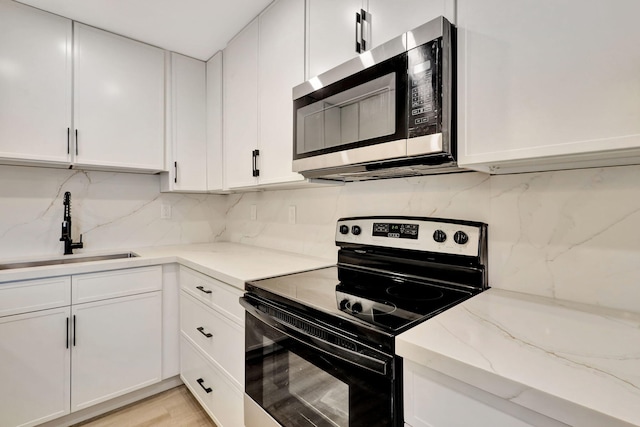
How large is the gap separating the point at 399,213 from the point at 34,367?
1.99 m

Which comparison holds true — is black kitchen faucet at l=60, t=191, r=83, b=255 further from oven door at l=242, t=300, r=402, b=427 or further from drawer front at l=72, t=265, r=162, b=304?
oven door at l=242, t=300, r=402, b=427

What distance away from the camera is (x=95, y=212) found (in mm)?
2203

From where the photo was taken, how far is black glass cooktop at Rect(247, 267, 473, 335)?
0.87 meters

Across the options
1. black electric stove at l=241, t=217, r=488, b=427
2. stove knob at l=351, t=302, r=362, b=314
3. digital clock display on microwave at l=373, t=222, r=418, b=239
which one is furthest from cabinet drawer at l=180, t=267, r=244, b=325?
digital clock display on microwave at l=373, t=222, r=418, b=239

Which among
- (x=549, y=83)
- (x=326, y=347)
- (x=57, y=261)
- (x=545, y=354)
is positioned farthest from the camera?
(x=57, y=261)

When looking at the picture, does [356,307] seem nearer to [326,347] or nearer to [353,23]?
[326,347]

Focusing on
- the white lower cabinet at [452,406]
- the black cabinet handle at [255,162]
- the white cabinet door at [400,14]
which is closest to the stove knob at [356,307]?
the white lower cabinet at [452,406]

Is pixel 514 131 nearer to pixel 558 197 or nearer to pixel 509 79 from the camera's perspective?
pixel 509 79

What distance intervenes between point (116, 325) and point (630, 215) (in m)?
2.35

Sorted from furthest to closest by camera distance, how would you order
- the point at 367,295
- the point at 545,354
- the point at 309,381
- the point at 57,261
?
1. the point at 57,261
2. the point at 367,295
3. the point at 309,381
4. the point at 545,354

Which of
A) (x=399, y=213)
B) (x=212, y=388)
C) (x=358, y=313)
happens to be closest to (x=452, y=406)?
(x=358, y=313)

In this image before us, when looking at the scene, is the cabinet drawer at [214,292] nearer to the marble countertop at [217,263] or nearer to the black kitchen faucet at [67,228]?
the marble countertop at [217,263]

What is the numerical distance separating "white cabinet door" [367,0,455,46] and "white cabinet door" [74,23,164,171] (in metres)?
1.71

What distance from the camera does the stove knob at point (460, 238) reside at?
45.4 inches
